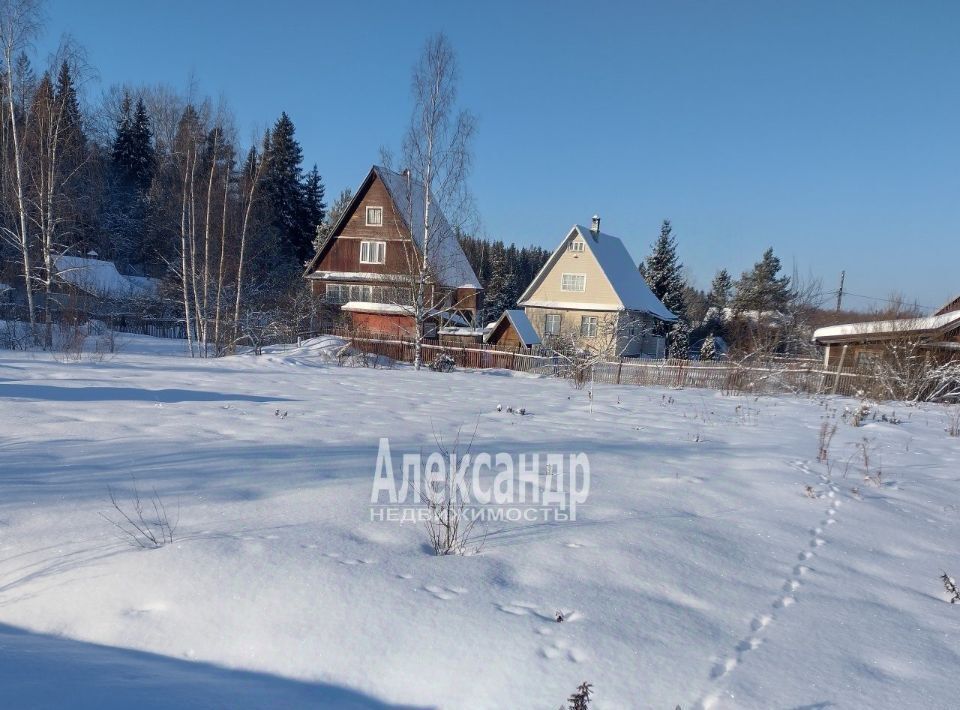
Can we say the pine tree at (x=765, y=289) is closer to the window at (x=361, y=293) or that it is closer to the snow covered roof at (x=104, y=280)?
the window at (x=361, y=293)

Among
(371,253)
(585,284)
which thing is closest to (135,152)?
(371,253)

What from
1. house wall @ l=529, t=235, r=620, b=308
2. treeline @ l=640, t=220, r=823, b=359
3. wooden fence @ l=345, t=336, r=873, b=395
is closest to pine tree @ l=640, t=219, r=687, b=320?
treeline @ l=640, t=220, r=823, b=359

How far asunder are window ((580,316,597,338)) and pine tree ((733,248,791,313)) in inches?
587

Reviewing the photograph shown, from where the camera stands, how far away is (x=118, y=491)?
137 inches

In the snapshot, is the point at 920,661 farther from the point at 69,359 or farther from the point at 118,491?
the point at 69,359

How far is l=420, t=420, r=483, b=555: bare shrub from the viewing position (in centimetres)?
295

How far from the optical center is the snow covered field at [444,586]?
1887 mm

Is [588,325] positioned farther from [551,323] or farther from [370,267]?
[370,267]

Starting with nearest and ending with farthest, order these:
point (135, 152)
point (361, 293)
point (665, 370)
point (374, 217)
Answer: point (665, 370) < point (374, 217) < point (361, 293) < point (135, 152)

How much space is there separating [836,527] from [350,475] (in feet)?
11.7

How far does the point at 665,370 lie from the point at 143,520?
50.3ft

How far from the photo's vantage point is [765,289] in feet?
117

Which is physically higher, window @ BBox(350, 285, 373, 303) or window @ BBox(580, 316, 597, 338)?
window @ BBox(350, 285, 373, 303)

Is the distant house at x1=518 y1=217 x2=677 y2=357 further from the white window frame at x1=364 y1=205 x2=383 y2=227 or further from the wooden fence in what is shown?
the white window frame at x1=364 y1=205 x2=383 y2=227
